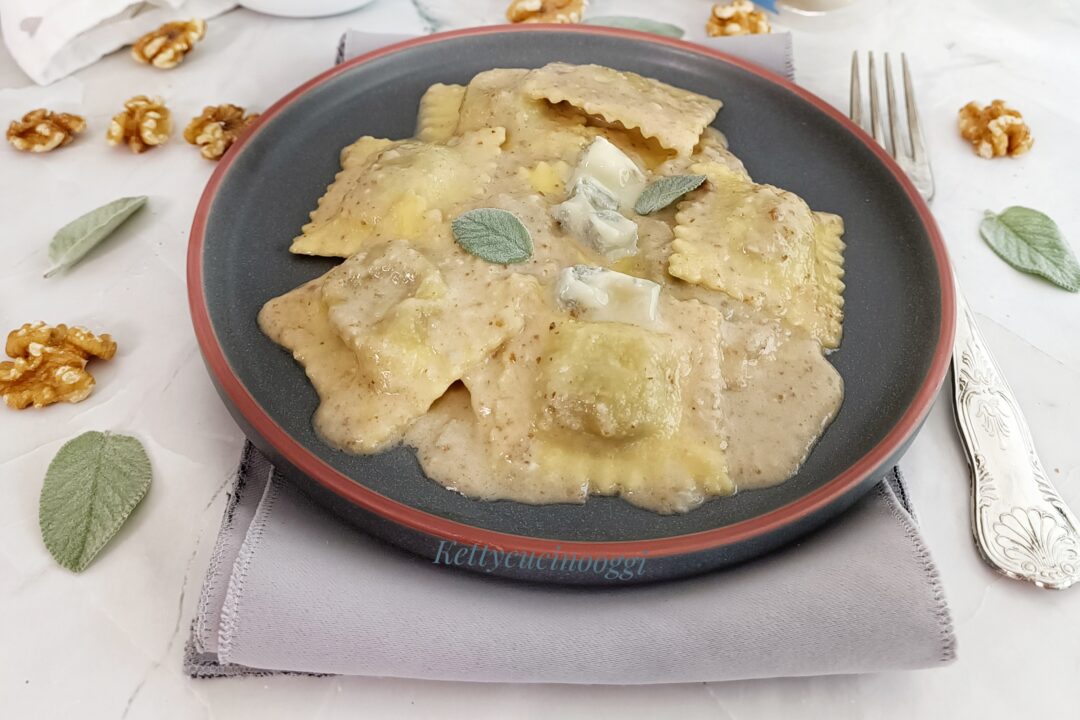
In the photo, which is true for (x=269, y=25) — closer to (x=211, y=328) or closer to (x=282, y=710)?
(x=211, y=328)

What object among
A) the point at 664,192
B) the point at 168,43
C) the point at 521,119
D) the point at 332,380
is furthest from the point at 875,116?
the point at 168,43

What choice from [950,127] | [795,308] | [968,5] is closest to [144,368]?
[795,308]

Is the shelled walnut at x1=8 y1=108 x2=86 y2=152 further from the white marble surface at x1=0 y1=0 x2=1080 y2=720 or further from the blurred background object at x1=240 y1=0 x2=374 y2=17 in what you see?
the blurred background object at x1=240 y1=0 x2=374 y2=17

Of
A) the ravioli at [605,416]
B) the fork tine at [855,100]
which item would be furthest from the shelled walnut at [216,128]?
the fork tine at [855,100]

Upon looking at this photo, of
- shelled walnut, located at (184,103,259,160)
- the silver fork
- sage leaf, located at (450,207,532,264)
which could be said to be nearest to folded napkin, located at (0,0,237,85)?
shelled walnut, located at (184,103,259,160)

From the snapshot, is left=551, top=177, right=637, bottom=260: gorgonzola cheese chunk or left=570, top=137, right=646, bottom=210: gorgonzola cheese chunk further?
left=570, top=137, right=646, bottom=210: gorgonzola cheese chunk

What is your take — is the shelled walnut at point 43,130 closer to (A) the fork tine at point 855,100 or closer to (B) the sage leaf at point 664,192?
(B) the sage leaf at point 664,192

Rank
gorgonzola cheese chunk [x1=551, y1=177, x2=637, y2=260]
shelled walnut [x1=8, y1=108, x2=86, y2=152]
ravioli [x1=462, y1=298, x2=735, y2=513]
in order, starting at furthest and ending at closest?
shelled walnut [x1=8, y1=108, x2=86, y2=152] < gorgonzola cheese chunk [x1=551, y1=177, x2=637, y2=260] < ravioli [x1=462, y1=298, x2=735, y2=513]

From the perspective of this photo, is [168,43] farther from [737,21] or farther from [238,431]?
[737,21]
